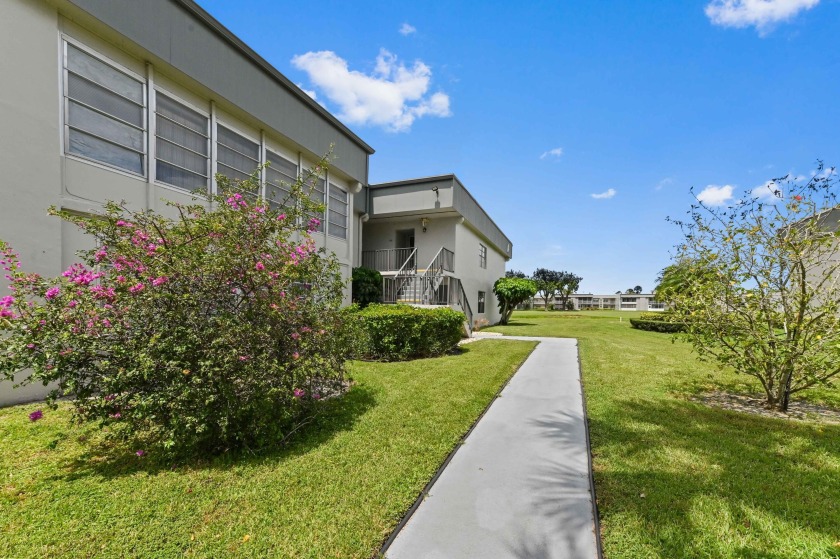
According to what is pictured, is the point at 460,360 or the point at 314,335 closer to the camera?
the point at 314,335

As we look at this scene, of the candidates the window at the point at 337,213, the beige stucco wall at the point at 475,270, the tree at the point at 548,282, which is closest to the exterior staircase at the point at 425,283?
the beige stucco wall at the point at 475,270

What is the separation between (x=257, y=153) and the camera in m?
8.81

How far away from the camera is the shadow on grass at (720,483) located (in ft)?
7.83

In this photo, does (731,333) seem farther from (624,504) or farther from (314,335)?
(314,335)

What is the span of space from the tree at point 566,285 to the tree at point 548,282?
0.76m

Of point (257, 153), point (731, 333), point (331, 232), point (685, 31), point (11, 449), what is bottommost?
point (11, 449)

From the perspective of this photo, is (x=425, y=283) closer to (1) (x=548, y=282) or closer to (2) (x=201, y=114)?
(2) (x=201, y=114)

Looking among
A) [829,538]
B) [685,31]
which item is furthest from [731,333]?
[685,31]

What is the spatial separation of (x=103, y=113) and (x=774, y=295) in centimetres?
1089

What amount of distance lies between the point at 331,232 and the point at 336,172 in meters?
1.97

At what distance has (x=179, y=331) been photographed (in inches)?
129

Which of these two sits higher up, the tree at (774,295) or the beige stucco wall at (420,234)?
the beige stucco wall at (420,234)

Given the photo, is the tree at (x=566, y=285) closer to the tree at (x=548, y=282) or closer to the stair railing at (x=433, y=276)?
the tree at (x=548, y=282)

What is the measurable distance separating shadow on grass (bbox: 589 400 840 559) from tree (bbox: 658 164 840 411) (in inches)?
33.9
